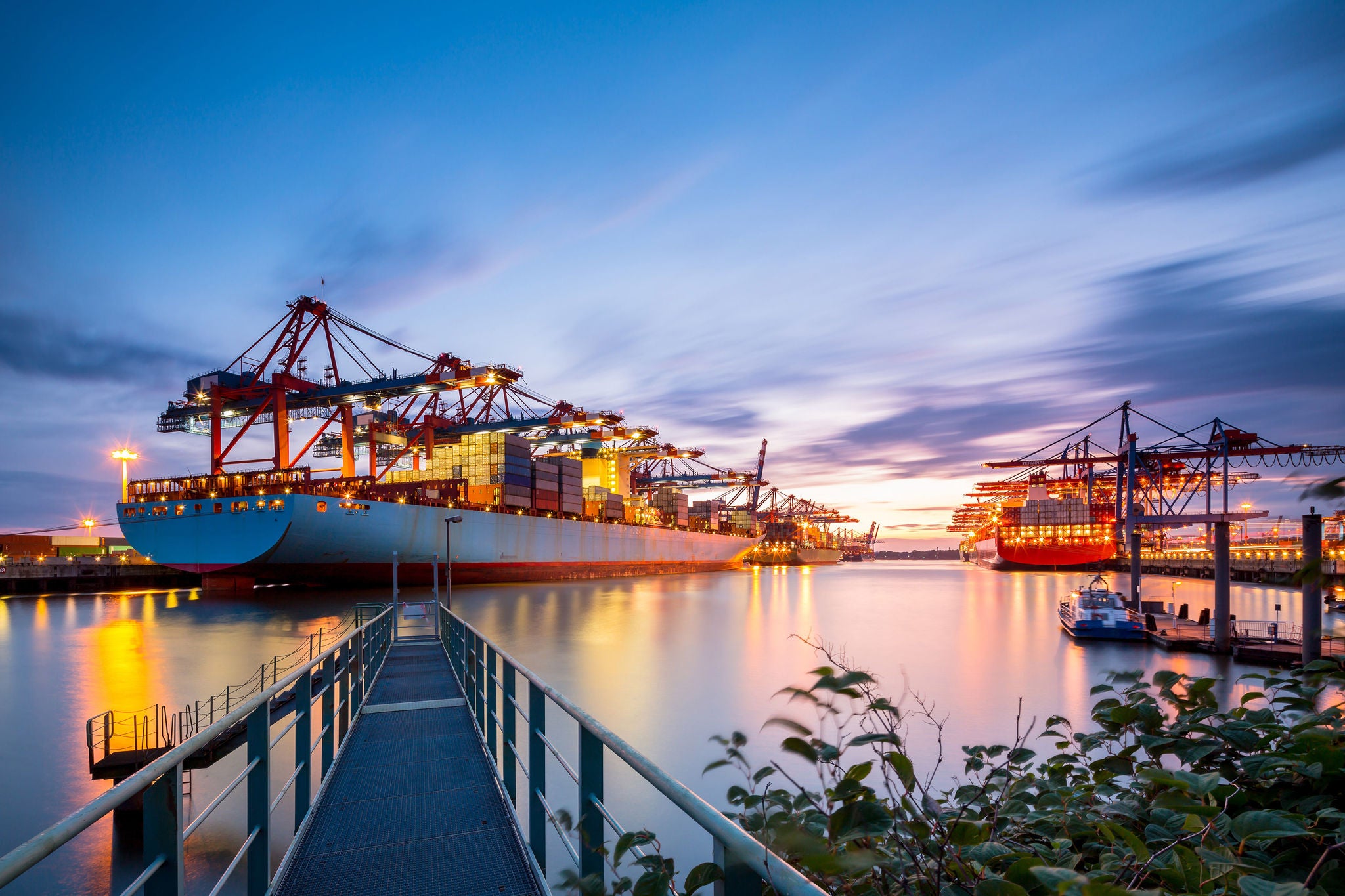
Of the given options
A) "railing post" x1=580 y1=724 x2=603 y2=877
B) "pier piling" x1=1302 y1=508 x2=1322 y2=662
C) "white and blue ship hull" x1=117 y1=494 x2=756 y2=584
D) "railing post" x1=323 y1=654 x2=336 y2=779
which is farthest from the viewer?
"white and blue ship hull" x1=117 y1=494 x2=756 y2=584

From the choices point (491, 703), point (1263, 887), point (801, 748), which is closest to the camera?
point (1263, 887)

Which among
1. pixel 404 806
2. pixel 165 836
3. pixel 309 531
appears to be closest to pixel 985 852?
pixel 165 836

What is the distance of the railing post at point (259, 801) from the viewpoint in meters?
3.18

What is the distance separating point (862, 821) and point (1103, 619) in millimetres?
26005

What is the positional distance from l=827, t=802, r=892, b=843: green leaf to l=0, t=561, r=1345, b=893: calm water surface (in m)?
1.77

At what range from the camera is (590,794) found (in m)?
2.67

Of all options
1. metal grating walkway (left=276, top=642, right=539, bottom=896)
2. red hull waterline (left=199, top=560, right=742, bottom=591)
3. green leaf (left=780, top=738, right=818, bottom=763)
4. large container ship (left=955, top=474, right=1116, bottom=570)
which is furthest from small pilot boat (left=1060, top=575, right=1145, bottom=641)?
large container ship (left=955, top=474, right=1116, bottom=570)

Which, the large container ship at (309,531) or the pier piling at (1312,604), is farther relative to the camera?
the large container ship at (309,531)

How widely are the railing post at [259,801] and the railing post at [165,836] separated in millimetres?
1152

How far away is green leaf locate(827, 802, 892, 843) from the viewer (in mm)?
1857

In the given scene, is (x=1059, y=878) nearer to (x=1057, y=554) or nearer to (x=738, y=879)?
(x=738, y=879)

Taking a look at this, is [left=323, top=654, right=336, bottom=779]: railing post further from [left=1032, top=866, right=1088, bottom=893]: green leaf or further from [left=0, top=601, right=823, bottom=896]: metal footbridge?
[left=1032, top=866, right=1088, bottom=893]: green leaf

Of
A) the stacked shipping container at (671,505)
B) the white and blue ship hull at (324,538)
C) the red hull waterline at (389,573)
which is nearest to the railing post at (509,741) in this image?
the white and blue ship hull at (324,538)

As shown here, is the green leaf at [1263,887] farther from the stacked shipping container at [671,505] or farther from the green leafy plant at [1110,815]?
the stacked shipping container at [671,505]
